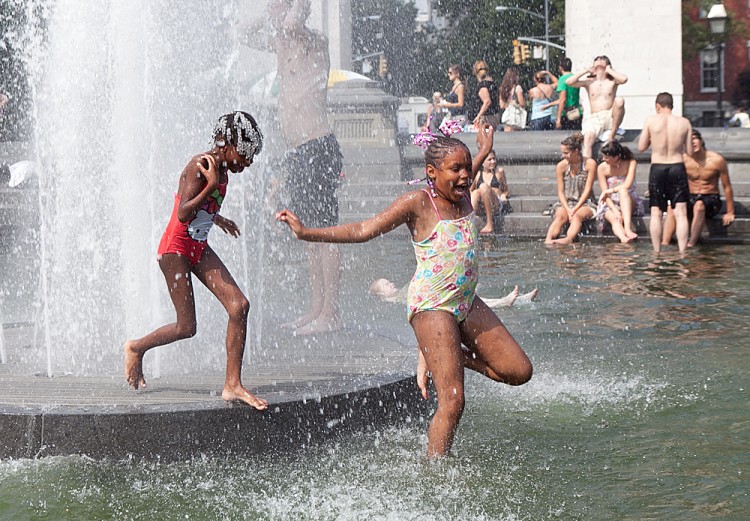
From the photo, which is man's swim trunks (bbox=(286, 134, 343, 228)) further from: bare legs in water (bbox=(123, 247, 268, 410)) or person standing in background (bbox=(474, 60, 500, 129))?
person standing in background (bbox=(474, 60, 500, 129))

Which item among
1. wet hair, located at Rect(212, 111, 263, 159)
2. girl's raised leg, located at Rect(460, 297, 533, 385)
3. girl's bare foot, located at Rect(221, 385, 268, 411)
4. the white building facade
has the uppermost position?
the white building facade

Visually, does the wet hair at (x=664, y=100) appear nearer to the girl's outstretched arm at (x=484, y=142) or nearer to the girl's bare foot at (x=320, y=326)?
the girl's bare foot at (x=320, y=326)

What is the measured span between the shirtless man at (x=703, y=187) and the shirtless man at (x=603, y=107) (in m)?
1.99

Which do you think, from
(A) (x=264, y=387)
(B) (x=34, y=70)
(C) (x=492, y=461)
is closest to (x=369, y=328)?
(A) (x=264, y=387)

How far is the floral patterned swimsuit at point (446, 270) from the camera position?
15.9ft

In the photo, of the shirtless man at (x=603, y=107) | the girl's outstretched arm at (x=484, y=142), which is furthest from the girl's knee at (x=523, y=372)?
the shirtless man at (x=603, y=107)

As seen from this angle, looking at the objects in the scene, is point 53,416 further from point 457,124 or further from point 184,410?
point 457,124

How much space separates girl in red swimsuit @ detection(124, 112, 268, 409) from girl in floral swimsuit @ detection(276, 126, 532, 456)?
1.81 feet

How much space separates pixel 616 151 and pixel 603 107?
1.97 meters

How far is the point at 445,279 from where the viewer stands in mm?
4844

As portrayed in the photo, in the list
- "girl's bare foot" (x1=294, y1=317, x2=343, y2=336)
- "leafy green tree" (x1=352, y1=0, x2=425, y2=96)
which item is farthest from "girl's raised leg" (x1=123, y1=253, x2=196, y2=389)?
"leafy green tree" (x1=352, y1=0, x2=425, y2=96)

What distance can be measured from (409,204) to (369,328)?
2490 millimetres

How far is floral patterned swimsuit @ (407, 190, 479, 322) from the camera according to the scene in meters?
4.84

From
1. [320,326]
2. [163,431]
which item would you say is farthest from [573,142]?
[163,431]
